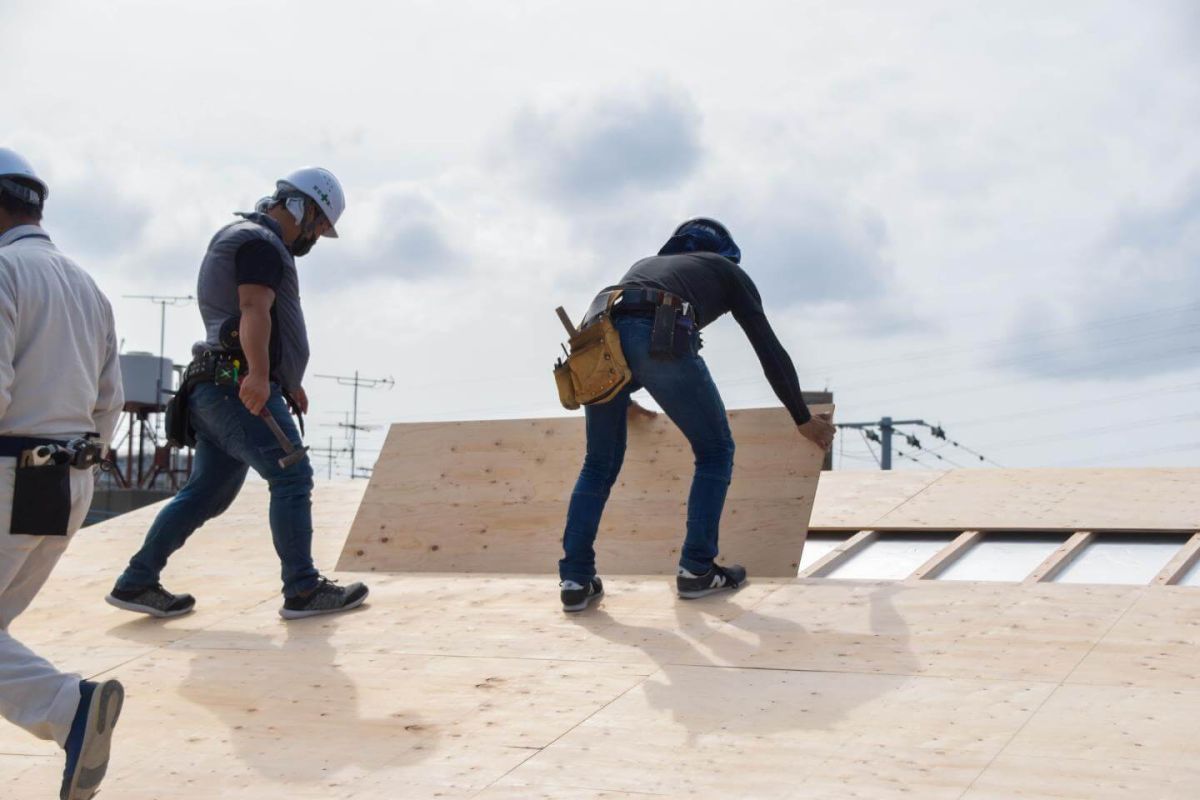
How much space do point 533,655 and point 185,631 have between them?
1513 mm

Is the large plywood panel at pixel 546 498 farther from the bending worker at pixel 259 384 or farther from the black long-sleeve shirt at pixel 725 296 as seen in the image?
the bending worker at pixel 259 384

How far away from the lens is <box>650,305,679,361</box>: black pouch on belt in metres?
4.79

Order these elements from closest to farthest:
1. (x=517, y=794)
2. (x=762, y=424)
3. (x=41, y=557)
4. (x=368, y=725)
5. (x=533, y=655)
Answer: (x=517, y=794)
(x=41, y=557)
(x=368, y=725)
(x=533, y=655)
(x=762, y=424)

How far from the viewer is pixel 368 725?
3.59 metres

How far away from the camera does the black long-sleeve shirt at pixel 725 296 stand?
4.96 metres

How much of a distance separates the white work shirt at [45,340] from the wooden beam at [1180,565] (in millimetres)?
3674

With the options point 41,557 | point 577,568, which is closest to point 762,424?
point 577,568

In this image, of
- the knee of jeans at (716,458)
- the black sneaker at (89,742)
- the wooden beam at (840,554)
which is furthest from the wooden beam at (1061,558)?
the black sneaker at (89,742)

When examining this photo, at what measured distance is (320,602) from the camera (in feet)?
16.3

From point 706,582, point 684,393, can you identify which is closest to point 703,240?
point 684,393

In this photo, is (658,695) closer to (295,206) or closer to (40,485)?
(40,485)

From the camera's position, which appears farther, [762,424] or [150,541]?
[762,424]

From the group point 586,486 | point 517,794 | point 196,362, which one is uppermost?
point 196,362

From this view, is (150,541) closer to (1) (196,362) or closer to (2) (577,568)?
(1) (196,362)
